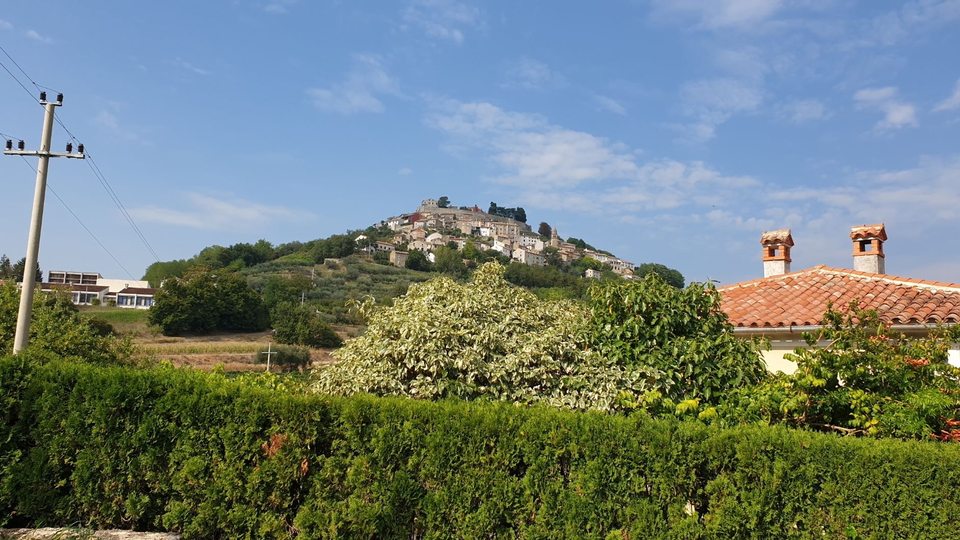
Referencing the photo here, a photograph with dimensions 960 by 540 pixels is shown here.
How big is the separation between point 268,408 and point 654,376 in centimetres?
410

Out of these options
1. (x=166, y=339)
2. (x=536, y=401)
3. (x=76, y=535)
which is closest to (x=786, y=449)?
(x=536, y=401)

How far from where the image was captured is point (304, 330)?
175 ft

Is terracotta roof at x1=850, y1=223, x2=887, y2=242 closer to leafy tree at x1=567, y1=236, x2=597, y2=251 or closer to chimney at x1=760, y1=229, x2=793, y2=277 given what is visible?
chimney at x1=760, y1=229, x2=793, y2=277

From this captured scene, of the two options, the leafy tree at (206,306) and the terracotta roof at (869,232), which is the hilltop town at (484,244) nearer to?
the leafy tree at (206,306)

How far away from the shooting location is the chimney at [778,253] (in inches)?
559

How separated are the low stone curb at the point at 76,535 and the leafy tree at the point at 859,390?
5745 mm

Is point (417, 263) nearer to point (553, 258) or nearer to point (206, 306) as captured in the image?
point (553, 258)

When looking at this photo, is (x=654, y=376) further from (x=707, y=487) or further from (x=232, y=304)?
(x=232, y=304)

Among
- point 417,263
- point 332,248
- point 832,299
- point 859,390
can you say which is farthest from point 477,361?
point 332,248

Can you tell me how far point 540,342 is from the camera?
705 cm

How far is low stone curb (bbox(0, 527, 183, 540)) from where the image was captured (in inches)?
225

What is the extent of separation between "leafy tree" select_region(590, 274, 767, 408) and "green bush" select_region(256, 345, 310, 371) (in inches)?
1668

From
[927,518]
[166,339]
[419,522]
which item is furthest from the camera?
[166,339]

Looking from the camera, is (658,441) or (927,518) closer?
(927,518)
